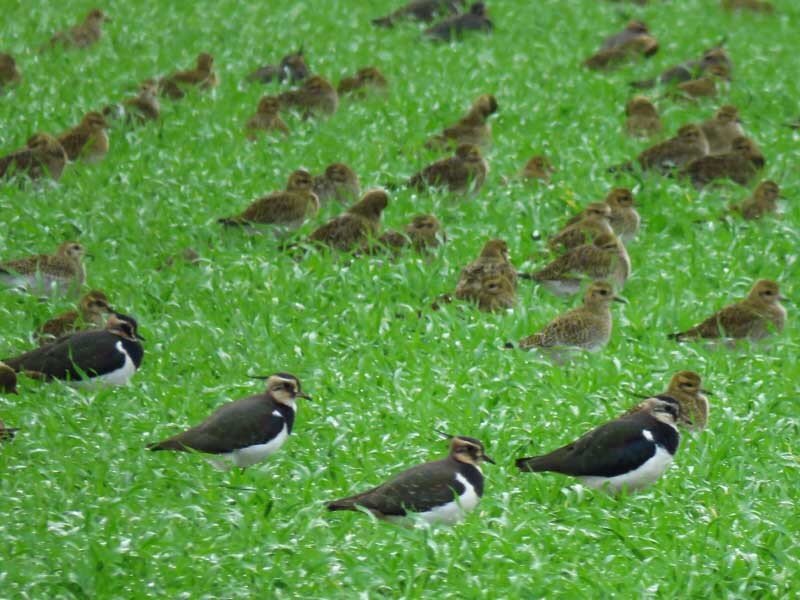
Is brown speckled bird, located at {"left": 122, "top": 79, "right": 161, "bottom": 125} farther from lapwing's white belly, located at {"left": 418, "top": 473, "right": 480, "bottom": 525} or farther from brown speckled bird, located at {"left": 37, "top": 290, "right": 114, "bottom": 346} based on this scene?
lapwing's white belly, located at {"left": 418, "top": 473, "right": 480, "bottom": 525}

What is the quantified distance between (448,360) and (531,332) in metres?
1.03

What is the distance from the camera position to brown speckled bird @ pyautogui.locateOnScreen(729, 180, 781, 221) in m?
14.3

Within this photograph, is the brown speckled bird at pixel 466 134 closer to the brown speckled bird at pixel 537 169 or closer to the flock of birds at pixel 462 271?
the flock of birds at pixel 462 271

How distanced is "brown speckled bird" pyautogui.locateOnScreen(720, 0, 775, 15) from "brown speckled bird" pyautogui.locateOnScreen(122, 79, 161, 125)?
35.7 feet

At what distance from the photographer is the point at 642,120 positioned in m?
17.0

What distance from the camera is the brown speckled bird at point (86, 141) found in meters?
15.1

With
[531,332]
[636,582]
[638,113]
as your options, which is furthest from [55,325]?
[638,113]

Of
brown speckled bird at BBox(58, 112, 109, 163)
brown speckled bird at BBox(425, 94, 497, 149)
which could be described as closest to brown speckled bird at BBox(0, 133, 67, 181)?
brown speckled bird at BBox(58, 112, 109, 163)

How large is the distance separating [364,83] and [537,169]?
3.35 meters

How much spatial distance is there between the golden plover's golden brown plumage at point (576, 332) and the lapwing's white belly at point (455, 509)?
9.82 feet

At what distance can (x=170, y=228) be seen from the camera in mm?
13422

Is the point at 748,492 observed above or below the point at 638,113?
above

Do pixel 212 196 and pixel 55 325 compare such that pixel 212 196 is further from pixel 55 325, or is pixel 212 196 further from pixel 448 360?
pixel 448 360

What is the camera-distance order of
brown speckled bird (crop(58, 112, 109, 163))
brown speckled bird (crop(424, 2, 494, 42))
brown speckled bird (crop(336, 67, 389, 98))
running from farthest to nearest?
brown speckled bird (crop(424, 2, 494, 42)) → brown speckled bird (crop(336, 67, 389, 98)) → brown speckled bird (crop(58, 112, 109, 163))
